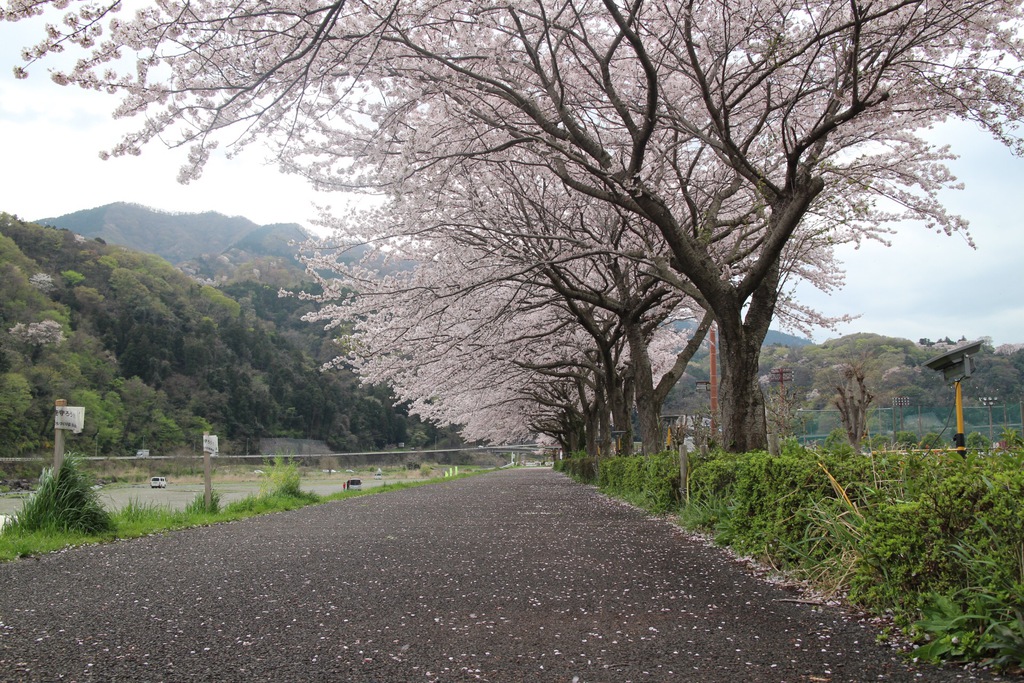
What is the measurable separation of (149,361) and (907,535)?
63833 mm

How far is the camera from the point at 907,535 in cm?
362

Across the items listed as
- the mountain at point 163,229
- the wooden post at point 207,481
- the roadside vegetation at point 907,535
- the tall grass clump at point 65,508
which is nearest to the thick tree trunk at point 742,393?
the roadside vegetation at point 907,535

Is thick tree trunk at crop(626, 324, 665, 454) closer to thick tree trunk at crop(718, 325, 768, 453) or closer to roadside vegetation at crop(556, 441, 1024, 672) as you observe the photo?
thick tree trunk at crop(718, 325, 768, 453)

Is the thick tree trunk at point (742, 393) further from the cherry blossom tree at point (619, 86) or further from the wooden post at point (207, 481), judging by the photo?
the wooden post at point (207, 481)

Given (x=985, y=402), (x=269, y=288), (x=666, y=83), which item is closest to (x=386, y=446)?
(x=269, y=288)

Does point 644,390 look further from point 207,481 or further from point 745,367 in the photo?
point 207,481

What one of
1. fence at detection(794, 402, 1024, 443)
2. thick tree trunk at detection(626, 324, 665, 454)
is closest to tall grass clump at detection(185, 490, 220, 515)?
thick tree trunk at detection(626, 324, 665, 454)

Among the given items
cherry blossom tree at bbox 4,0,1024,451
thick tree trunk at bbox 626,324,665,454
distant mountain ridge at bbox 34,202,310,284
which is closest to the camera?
cherry blossom tree at bbox 4,0,1024,451

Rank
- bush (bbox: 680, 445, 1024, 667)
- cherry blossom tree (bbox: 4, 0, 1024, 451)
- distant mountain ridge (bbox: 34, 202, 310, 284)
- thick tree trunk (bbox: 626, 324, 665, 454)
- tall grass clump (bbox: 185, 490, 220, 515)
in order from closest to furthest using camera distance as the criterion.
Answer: bush (bbox: 680, 445, 1024, 667) < cherry blossom tree (bbox: 4, 0, 1024, 451) < tall grass clump (bbox: 185, 490, 220, 515) < thick tree trunk (bbox: 626, 324, 665, 454) < distant mountain ridge (bbox: 34, 202, 310, 284)

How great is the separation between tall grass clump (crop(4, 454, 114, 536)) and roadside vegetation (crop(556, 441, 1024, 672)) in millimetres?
6727

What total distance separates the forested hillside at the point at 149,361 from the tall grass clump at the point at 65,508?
108 feet

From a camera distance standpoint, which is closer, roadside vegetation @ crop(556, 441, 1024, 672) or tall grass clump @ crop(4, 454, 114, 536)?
roadside vegetation @ crop(556, 441, 1024, 672)

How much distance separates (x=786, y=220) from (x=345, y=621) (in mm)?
6160

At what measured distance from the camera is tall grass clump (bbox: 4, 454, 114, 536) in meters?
7.66
